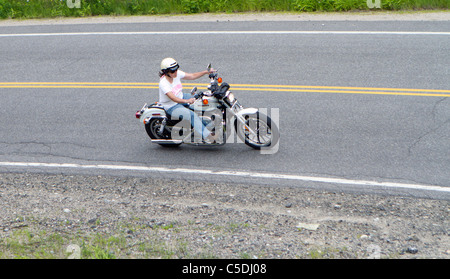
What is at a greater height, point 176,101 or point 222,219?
point 176,101

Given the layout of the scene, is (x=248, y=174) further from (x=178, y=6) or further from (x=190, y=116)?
(x=178, y=6)

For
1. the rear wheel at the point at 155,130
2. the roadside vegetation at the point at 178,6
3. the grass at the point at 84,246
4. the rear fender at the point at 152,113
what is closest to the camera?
the grass at the point at 84,246

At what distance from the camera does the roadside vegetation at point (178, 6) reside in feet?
53.5

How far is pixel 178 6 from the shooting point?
58.4 ft

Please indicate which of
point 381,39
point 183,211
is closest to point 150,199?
point 183,211

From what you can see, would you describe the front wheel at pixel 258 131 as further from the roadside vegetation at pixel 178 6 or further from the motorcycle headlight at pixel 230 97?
the roadside vegetation at pixel 178 6

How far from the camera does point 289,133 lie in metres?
9.83

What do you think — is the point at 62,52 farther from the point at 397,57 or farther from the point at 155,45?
the point at 397,57

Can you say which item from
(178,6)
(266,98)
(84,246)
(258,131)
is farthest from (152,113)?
(178,6)

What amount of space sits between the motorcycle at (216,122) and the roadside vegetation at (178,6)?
8513 millimetres

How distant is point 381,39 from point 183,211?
28.3 ft

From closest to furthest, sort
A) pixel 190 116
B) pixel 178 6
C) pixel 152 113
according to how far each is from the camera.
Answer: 1. pixel 190 116
2. pixel 152 113
3. pixel 178 6

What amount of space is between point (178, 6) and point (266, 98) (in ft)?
25.8

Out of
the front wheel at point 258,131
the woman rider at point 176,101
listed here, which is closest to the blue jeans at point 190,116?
the woman rider at point 176,101
